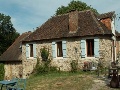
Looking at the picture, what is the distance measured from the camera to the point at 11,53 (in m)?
27.5

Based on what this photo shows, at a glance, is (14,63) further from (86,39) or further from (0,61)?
(86,39)

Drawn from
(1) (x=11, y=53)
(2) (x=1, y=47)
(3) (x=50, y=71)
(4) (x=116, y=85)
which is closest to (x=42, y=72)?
(3) (x=50, y=71)

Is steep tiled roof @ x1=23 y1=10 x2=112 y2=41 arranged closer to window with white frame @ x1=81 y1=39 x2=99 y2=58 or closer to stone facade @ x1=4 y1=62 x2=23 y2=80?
window with white frame @ x1=81 y1=39 x2=99 y2=58

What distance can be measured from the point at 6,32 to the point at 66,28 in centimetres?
2366

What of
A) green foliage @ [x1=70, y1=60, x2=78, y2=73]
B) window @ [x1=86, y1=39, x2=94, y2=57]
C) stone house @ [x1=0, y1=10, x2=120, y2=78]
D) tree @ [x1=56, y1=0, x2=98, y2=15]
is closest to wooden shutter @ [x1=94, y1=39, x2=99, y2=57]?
stone house @ [x1=0, y1=10, x2=120, y2=78]

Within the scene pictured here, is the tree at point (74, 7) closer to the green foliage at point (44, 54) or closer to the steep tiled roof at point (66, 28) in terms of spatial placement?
the steep tiled roof at point (66, 28)

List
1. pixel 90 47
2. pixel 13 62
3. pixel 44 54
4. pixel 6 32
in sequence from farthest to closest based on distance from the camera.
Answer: pixel 6 32 → pixel 13 62 → pixel 44 54 → pixel 90 47

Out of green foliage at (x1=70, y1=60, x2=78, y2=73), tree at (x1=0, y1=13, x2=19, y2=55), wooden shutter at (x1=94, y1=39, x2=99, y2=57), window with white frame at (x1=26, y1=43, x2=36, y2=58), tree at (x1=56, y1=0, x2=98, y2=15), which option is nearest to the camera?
wooden shutter at (x1=94, y1=39, x2=99, y2=57)

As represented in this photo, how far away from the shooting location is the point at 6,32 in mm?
42562

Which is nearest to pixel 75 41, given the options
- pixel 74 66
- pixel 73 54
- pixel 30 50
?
pixel 73 54

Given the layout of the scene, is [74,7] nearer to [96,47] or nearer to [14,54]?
[14,54]

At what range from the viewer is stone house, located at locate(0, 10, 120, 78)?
62.8 ft

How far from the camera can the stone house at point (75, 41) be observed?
19.2 metres

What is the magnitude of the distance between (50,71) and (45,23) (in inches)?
229
